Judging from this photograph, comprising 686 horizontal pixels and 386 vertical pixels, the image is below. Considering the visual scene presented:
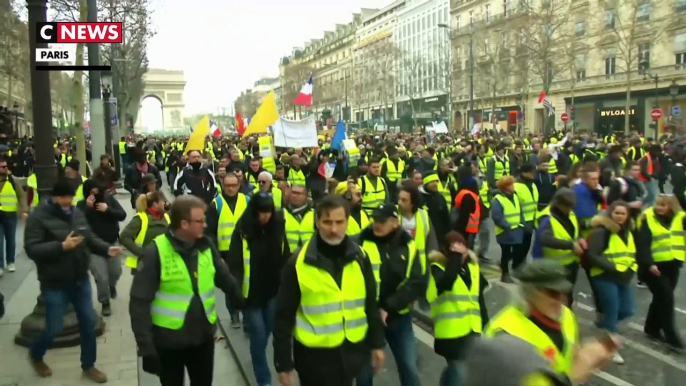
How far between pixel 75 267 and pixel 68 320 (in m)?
1.37

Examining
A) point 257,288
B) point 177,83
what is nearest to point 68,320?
point 257,288

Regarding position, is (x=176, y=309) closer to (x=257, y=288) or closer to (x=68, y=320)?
(x=257, y=288)

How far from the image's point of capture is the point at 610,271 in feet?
19.0

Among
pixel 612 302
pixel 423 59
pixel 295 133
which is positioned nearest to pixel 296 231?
pixel 612 302

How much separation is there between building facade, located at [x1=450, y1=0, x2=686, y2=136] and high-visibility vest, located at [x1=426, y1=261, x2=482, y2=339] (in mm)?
29856

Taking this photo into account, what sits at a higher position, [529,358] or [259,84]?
[259,84]

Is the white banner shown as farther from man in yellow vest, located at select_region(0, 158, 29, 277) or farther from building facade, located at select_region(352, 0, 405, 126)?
building facade, located at select_region(352, 0, 405, 126)

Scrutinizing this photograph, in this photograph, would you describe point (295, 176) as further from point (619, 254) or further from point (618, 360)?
point (618, 360)

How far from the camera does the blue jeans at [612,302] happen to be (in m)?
5.84

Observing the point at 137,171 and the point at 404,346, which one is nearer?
the point at 404,346

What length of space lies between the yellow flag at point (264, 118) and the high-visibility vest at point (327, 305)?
11.1m

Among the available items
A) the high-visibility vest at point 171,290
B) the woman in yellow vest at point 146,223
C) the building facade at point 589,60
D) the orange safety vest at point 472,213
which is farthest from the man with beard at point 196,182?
the building facade at point 589,60

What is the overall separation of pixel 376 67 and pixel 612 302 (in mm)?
74243

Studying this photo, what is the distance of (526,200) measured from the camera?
8.71 meters
